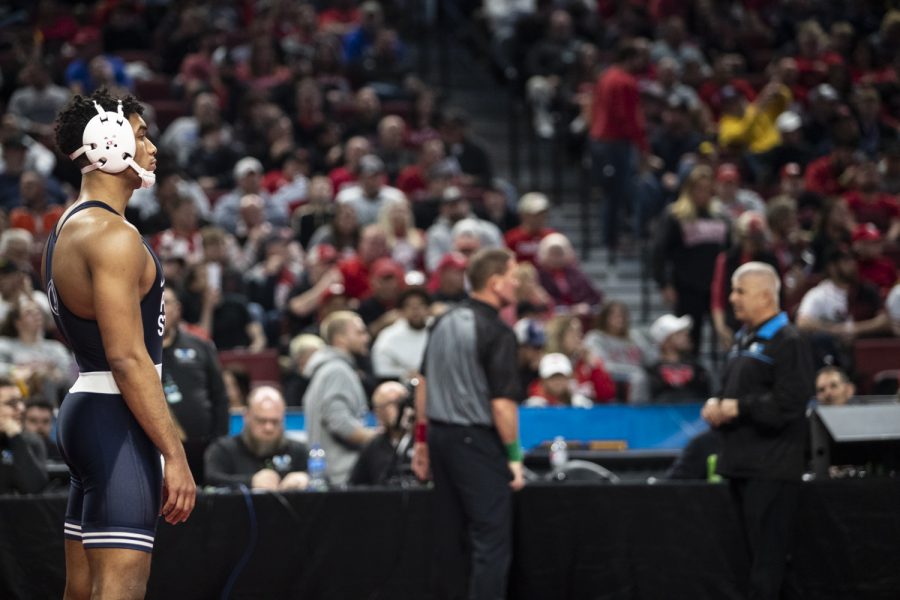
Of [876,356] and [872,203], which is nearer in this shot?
[876,356]

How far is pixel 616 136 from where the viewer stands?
48.6 ft

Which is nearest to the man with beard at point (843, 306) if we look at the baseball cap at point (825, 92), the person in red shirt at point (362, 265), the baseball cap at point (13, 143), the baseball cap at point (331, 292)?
the person in red shirt at point (362, 265)

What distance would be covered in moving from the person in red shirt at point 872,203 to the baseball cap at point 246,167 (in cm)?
571

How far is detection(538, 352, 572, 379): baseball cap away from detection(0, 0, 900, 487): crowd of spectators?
0.03 metres

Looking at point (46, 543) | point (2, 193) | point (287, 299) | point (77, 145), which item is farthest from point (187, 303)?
point (77, 145)

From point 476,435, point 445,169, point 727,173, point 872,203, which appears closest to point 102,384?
point 476,435

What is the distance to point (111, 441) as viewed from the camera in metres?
4.48

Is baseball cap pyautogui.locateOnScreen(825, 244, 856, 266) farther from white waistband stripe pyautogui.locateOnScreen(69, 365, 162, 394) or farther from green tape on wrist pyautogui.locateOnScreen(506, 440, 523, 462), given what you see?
white waistband stripe pyautogui.locateOnScreen(69, 365, 162, 394)

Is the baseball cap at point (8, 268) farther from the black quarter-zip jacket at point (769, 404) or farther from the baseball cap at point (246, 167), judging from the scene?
the black quarter-zip jacket at point (769, 404)

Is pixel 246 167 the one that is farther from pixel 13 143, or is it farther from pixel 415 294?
pixel 415 294

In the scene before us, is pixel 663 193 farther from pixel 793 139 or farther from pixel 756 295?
pixel 756 295

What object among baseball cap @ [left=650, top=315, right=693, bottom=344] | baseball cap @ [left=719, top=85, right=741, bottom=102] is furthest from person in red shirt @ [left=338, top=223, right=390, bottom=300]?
baseball cap @ [left=719, top=85, right=741, bottom=102]

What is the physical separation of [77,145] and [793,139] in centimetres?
1262

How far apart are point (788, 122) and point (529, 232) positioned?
4.18 metres
